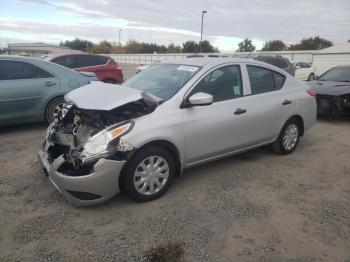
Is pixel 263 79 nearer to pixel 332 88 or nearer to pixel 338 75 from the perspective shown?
pixel 332 88

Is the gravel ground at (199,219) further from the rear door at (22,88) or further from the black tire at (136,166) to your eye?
the rear door at (22,88)

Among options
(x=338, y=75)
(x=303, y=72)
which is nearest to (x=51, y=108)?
(x=338, y=75)

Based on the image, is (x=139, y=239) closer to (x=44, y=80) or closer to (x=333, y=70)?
(x=44, y=80)

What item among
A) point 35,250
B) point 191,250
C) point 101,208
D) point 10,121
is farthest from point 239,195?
point 10,121

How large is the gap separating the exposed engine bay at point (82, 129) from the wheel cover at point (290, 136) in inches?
106

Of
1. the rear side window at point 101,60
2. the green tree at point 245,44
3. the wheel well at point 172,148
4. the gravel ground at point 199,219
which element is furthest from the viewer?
the green tree at point 245,44

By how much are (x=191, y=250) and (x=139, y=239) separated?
52 centimetres

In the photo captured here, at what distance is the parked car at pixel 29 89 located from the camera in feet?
→ 21.4

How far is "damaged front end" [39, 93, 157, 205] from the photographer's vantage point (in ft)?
11.6

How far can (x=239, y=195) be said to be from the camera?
4258 millimetres

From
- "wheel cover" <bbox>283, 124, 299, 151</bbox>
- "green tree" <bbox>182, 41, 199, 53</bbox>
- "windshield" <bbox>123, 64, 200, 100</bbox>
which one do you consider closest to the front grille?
"windshield" <bbox>123, 64, 200, 100</bbox>

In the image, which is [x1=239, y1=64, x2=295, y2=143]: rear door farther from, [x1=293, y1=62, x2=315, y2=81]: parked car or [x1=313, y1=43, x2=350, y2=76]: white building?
[x1=313, y1=43, x2=350, y2=76]: white building

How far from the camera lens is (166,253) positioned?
9.97 ft

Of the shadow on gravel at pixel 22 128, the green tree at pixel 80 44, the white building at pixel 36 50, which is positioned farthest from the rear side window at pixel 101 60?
the green tree at pixel 80 44
